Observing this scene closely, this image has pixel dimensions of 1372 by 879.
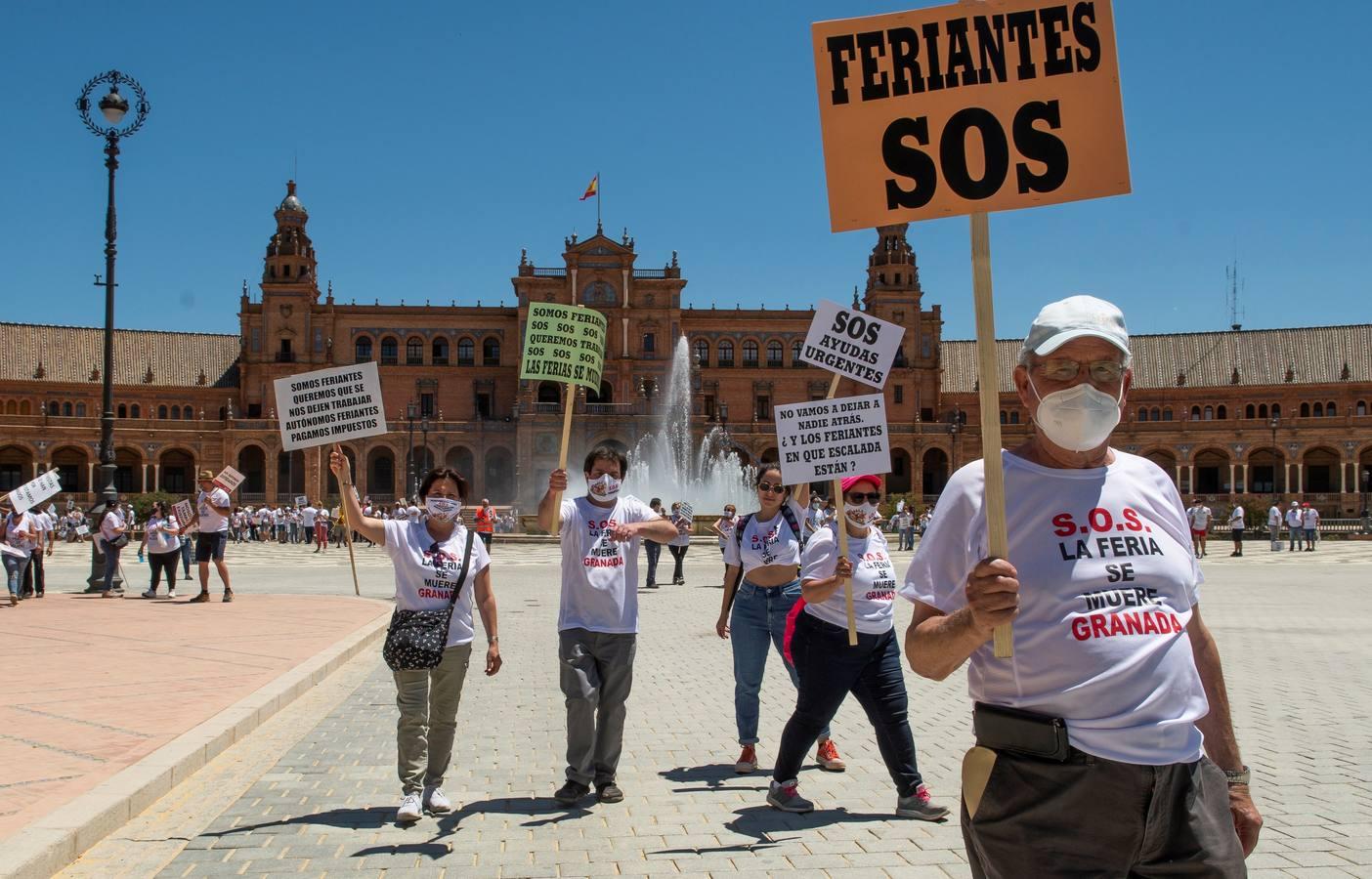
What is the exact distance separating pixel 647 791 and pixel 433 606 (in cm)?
157

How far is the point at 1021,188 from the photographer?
3.21m

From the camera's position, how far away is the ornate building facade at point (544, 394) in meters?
72.7

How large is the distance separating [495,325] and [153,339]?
2606 centimetres

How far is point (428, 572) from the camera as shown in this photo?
6066mm

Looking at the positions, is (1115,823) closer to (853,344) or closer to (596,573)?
(596,573)

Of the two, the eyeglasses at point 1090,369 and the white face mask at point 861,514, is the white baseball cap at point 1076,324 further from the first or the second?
the white face mask at point 861,514

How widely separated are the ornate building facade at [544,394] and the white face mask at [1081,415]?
66880 mm

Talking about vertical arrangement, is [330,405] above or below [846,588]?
above

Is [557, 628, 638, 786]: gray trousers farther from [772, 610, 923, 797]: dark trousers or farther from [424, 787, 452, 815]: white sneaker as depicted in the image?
[772, 610, 923, 797]: dark trousers

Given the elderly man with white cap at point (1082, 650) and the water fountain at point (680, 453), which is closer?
the elderly man with white cap at point (1082, 650)

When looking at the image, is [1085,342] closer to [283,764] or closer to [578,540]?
[578,540]

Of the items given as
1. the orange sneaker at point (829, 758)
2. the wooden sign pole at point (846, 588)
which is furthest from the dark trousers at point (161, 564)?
the wooden sign pole at point (846, 588)

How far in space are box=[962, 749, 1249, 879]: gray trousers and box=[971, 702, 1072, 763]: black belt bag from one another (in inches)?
1.5

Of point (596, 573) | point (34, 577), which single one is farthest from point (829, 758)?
point (34, 577)
